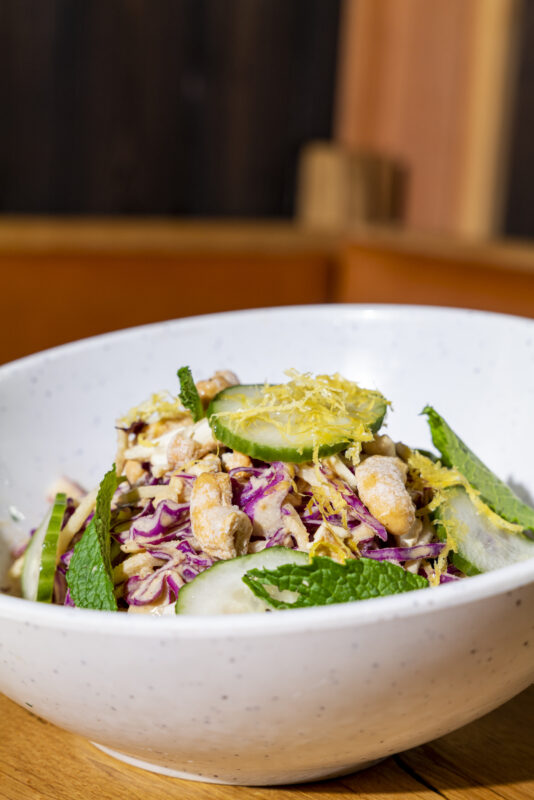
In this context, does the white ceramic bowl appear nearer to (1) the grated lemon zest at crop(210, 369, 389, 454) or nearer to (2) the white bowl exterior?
(2) the white bowl exterior

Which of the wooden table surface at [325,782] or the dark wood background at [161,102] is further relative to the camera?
the dark wood background at [161,102]

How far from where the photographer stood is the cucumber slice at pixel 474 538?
0.75 m

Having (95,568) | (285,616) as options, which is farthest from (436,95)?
(285,616)

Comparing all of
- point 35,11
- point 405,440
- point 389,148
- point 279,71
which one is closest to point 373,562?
point 405,440

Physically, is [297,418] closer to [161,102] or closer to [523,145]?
[161,102]

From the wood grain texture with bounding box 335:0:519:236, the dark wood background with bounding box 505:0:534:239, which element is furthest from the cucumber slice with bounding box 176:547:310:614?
the dark wood background with bounding box 505:0:534:239

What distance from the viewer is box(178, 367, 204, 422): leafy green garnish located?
33.6 inches

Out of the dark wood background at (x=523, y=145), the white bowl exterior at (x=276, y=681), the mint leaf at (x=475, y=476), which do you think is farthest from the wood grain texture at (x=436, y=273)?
the dark wood background at (x=523, y=145)

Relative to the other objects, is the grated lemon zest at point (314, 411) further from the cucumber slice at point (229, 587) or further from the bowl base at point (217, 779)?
the bowl base at point (217, 779)

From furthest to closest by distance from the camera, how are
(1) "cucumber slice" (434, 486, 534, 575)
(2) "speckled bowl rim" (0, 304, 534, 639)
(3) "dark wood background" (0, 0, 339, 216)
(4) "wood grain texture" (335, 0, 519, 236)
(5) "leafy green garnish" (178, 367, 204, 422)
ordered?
(4) "wood grain texture" (335, 0, 519, 236), (3) "dark wood background" (0, 0, 339, 216), (5) "leafy green garnish" (178, 367, 204, 422), (1) "cucumber slice" (434, 486, 534, 575), (2) "speckled bowl rim" (0, 304, 534, 639)

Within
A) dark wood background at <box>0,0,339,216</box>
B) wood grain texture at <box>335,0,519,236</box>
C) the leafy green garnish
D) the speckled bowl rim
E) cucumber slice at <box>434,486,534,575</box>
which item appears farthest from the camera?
wood grain texture at <box>335,0,519,236</box>

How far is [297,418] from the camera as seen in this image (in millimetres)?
774

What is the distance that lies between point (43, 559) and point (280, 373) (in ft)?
1.34

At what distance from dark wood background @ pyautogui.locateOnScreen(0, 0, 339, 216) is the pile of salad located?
2384 millimetres
